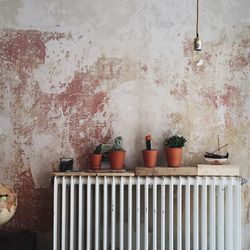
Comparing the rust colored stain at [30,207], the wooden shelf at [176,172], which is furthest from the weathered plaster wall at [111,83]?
the wooden shelf at [176,172]

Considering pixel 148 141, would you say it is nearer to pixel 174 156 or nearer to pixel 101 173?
pixel 174 156

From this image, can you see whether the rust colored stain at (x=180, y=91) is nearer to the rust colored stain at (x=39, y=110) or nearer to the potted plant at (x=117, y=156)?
the rust colored stain at (x=39, y=110)

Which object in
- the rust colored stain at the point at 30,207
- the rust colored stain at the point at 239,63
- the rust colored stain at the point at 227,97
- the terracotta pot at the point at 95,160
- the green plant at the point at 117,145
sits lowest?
the rust colored stain at the point at 30,207

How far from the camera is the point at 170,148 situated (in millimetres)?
2701

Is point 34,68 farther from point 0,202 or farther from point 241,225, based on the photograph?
point 241,225

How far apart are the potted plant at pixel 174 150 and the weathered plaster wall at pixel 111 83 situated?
0.16 meters

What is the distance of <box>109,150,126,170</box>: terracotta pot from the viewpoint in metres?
2.69

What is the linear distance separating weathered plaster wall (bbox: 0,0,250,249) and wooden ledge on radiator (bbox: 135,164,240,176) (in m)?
0.22

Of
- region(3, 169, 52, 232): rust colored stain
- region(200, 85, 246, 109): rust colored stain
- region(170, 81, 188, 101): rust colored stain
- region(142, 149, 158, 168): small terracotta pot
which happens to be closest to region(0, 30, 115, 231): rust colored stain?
region(3, 169, 52, 232): rust colored stain

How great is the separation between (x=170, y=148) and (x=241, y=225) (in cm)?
90

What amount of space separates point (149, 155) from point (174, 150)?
202 millimetres

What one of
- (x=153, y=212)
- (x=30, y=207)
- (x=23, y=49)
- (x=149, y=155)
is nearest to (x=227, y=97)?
(x=149, y=155)

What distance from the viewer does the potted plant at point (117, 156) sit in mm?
2695

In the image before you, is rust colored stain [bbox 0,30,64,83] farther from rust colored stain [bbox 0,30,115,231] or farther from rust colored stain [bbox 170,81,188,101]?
rust colored stain [bbox 170,81,188,101]
